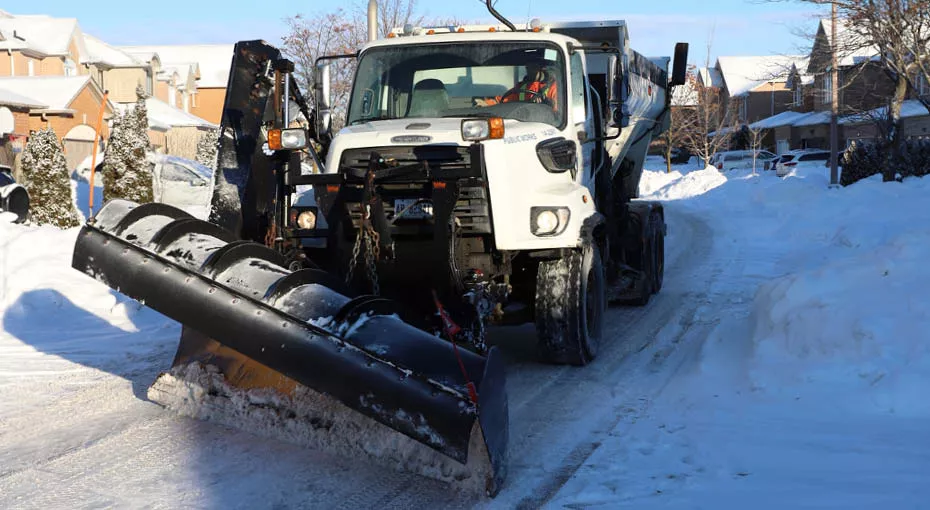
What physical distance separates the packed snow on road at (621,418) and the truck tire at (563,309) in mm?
179

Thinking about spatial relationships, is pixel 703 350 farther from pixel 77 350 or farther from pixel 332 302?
pixel 77 350

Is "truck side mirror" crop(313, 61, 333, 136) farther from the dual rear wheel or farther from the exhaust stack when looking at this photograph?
the exhaust stack

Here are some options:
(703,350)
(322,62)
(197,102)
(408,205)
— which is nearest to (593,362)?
(703,350)

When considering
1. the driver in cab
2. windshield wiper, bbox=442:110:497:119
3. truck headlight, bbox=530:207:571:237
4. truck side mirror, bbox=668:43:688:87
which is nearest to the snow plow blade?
truck headlight, bbox=530:207:571:237

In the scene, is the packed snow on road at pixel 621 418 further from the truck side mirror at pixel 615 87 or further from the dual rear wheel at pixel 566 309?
the truck side mirror at pixel 615 87

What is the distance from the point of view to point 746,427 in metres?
5.55

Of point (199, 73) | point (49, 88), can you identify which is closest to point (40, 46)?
point (49, 88)

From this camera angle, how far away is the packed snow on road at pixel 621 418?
457 cm

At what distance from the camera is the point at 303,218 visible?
721cm

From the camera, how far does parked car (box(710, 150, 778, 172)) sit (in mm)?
53469

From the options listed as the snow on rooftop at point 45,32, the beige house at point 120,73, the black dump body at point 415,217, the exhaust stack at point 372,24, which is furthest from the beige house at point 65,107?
the black dump body at point 415,217

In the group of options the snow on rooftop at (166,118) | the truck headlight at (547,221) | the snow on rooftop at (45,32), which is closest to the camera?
the truck headlight at (547,221)

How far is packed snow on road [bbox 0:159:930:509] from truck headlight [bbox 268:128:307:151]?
199 cm

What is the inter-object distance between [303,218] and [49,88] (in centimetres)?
3765
